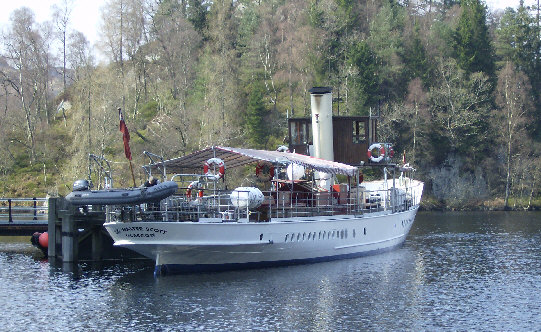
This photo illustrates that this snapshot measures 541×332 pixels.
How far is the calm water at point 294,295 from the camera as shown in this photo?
88.3 feet

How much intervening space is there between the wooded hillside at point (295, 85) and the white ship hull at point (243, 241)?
3054cm

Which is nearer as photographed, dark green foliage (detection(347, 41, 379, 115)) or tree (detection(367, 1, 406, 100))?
dark green foliage (detection(347, 41, 379, 115))

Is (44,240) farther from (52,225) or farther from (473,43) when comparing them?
(473,43)

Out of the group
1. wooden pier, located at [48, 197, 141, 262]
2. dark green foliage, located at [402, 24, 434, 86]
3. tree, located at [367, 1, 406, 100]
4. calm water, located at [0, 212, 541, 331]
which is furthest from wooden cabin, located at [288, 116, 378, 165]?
dark green foliage, located at [402, 24, 434, 86]

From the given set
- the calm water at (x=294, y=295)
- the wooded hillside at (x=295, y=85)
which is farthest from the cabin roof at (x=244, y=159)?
the wooded hillside at (x=295, y=85)

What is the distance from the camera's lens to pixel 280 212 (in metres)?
36.7

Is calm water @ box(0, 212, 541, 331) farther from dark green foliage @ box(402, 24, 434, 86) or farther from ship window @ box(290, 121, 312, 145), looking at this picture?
dark green foliage @ box(402, 24, 434, 86)

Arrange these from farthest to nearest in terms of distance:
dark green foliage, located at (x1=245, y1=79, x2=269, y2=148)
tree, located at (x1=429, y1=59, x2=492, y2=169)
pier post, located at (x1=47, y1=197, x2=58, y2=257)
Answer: dark green foliage, located at (x1=245, y1=79, x2=269, y2=148)
tree, located at (x1=429, y1=59, x2=492, y2=169)
pier post, located at (x1=47, y1=197, x2=58, y2=257)

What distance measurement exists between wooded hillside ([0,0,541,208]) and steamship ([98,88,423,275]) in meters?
25.1

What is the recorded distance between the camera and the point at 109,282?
113ft

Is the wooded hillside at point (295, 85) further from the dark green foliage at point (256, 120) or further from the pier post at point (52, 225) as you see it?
the pier post at point (52, 225)

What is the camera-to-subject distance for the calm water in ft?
88.3

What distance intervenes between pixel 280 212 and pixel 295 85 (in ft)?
179

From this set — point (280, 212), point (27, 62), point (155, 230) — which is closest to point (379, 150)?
point (280, 212)
